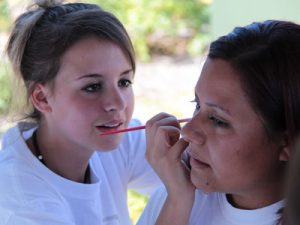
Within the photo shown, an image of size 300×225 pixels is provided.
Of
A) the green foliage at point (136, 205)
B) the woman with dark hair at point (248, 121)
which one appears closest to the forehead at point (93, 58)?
the woman with dark hair at point (248, 121)

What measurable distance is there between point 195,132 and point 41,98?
0.51 metres

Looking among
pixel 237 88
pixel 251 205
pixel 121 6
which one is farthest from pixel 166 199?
pixel 121 6

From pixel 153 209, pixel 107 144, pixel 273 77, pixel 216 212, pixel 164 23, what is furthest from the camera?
pixel 164 23

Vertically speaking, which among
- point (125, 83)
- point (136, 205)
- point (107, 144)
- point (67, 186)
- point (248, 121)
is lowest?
point (136, 205)

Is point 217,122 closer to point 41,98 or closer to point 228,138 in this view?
point 228,138

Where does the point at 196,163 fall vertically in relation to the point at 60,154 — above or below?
above

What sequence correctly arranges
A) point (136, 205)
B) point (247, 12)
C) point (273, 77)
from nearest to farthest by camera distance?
point (273, 77), point (247, 12), point (136, 205)

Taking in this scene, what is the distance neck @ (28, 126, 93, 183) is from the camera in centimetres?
131

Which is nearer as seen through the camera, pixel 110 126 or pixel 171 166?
pixel 171 166

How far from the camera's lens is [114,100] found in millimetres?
1230

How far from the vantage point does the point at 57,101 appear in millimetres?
1271

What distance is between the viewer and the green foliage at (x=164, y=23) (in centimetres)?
455

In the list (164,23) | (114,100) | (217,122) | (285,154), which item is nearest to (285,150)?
(285,154)

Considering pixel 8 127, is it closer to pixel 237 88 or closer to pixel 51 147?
pixel 51 147
